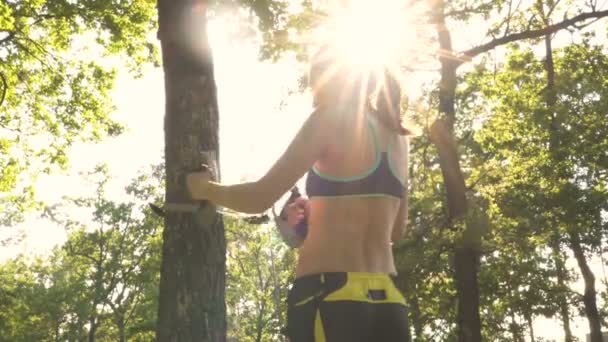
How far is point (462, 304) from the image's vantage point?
13.6 m

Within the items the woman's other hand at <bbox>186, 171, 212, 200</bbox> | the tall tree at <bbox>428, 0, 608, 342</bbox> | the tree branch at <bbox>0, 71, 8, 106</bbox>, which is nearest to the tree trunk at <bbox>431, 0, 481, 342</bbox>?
the tall tree at <bbox>428, 0, 608, 342</bbox>

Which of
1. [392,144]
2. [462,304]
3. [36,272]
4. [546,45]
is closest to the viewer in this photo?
[392,144]

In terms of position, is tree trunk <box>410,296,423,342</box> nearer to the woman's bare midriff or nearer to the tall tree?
the tall tree

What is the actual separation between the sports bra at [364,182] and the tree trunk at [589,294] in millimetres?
19825

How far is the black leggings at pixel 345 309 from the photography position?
2.09 meters

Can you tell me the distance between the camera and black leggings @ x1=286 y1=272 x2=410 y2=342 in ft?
6.84

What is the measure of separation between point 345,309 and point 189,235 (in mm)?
1561

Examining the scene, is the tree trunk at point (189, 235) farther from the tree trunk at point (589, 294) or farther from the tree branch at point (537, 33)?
the tree trunk at point (589, 294)

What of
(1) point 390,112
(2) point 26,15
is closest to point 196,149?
(1) point 390,112

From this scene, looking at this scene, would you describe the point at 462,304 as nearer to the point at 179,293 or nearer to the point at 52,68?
the point at 179,293

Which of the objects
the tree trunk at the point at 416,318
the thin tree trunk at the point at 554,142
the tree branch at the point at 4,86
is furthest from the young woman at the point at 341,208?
the thin tree trunk at the point at 554,142

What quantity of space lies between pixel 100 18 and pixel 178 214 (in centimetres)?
1236

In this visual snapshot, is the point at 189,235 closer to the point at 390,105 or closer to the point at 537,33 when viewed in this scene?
the point at 390,105

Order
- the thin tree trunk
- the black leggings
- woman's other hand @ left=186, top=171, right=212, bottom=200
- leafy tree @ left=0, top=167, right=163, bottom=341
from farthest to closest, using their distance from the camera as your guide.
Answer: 1. leafy tree @ left=0, top=167, right=163, bottom=341
2. the thin tree trunk
3. woman's other hand @ left=186, top=171, right=212, bottom=200
4. the black leggings
